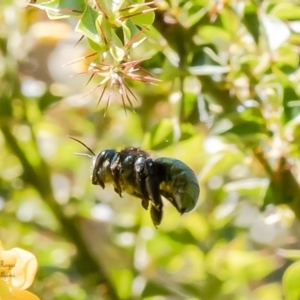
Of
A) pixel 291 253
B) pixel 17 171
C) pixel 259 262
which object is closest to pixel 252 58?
pixel 291 253

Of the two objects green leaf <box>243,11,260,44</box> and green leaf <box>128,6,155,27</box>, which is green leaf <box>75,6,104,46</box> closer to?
green leaf <box>128,6,155,27</box>

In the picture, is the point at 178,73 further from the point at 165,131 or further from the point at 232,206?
the point at 232,206

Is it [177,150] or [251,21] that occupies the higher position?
[251,21]

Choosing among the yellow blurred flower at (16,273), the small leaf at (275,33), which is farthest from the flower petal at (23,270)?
the small leaf at (275,33)

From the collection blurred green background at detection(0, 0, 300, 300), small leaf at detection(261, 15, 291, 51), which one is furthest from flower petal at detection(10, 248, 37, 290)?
small leaf at detection(261, 15, 291, 51)

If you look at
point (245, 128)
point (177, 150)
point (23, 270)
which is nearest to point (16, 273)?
point (23, 270)

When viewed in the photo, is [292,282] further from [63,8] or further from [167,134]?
[63,8]

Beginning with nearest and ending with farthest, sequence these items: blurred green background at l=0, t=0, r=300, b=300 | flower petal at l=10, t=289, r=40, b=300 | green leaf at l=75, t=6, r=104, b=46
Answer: green leaf at l=75, t=6, r=104, b=46 < flower petal at l=10, t=289, r=40, b=300 < blurred green background at l=0, t=0, r=300, b=300
